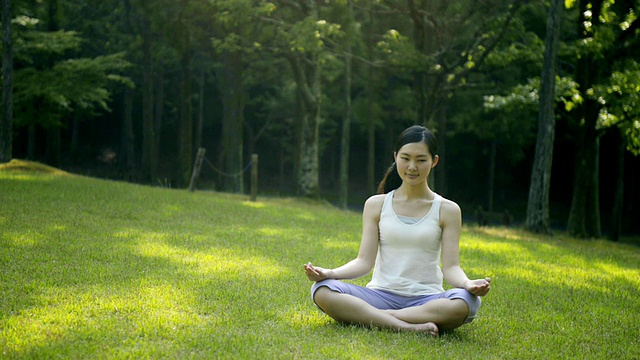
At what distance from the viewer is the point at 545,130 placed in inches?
703

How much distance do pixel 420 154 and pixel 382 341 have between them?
5.09 feet

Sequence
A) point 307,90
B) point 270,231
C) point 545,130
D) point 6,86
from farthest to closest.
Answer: point 307,90 → point 6,86 → point 545,130 → point 270,231

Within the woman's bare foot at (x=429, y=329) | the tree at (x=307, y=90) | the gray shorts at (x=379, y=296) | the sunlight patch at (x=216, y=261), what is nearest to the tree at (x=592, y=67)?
the tree at (x=307, y=90)

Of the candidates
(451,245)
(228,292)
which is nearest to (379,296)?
(451,245)

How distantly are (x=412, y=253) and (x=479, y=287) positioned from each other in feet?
2.52

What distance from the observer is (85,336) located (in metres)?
5.09

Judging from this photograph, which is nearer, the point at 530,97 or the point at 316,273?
the point at 316,273

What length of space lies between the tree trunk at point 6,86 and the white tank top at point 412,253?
53.1 feet

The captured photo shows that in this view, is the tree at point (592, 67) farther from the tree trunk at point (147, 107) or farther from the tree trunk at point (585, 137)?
the tree trunk at point (147, 107)

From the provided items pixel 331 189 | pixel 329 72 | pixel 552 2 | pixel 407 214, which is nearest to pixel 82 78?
pixel 329 72

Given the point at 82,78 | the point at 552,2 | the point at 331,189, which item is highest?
the point at 552,2

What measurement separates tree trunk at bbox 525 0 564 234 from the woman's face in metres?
12.9

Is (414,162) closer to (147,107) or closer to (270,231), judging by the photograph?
(270,231)

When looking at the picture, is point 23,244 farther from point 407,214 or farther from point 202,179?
point 202,179
